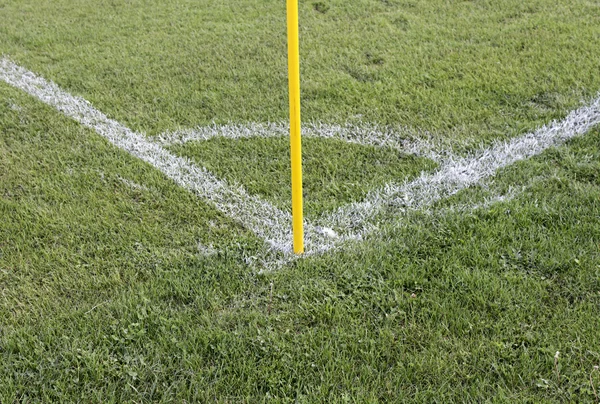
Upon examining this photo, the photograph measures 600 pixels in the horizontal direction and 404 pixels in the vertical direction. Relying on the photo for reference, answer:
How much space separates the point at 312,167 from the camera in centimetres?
321

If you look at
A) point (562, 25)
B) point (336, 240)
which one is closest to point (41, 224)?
point (336, 240)

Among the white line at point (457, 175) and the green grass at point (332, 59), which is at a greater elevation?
the green grass at point (332, 59)

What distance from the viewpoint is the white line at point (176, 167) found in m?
2.81

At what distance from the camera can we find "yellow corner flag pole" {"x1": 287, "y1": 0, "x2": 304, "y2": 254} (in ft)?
7.22

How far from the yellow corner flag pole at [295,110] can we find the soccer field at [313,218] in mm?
266

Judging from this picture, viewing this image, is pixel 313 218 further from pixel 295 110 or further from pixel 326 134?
pixel 326 134

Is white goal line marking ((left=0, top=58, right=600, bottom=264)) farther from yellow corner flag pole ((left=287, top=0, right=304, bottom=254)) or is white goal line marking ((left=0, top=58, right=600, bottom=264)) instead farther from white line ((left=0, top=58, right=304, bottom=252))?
yellow corner flag pole ((left=287, top=0, right=304, bottom=254))

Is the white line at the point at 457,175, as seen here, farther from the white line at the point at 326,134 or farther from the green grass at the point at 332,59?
the white line at the point at 326,134

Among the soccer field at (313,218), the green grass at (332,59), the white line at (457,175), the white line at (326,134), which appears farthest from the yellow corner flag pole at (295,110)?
the green grass at (332,59)

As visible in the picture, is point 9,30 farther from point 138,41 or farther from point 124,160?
point 124,160

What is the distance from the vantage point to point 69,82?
170 inches

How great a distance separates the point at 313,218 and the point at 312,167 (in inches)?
18.3

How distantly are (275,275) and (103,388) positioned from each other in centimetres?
81

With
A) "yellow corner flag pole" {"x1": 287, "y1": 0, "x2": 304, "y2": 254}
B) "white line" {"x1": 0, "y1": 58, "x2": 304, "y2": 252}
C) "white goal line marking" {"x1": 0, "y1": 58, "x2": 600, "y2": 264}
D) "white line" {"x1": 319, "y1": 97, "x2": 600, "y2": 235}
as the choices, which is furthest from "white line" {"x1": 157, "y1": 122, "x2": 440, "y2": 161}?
"yellow corner flag pole" {"x1": 287, "y1": 0, "x2": 304, "y2": 254}
